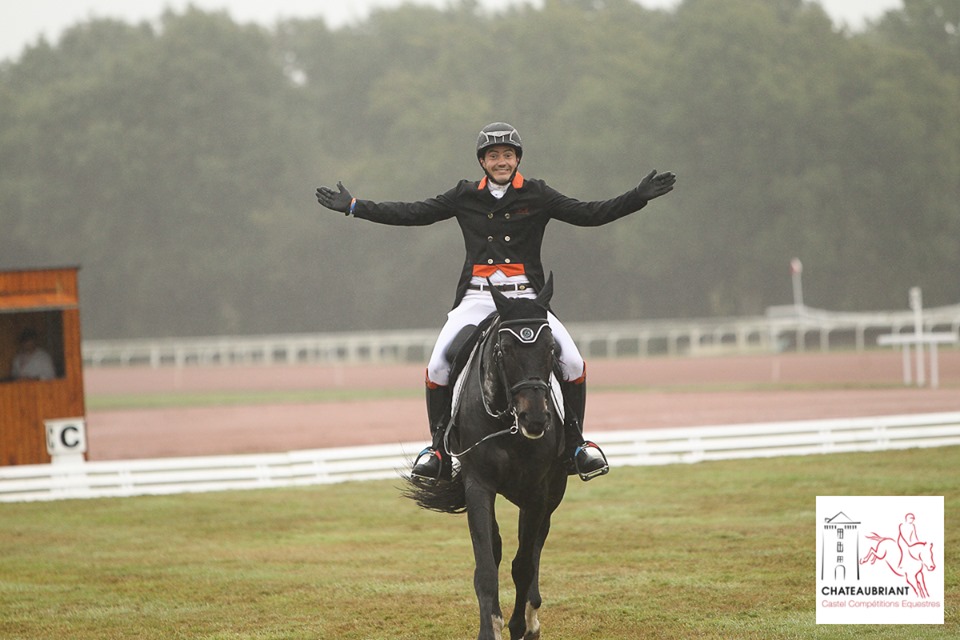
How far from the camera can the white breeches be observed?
851 centimetres

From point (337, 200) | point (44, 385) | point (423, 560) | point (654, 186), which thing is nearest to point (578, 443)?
point (654, 186)

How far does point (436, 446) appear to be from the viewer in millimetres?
8617

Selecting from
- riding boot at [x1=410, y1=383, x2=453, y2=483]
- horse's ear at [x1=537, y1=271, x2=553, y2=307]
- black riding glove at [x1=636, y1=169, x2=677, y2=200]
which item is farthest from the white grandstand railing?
horse's ear at [x1=537, y1=271, x2=553, y2=307]

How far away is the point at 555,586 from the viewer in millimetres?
10672

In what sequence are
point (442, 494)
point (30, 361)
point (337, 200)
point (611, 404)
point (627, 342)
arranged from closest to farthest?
point (337, 200)
point (442, 494)
point (30, 361)
point (611, 404)
point (627, 342)

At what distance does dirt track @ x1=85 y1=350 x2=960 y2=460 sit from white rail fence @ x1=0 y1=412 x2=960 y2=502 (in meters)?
4.28

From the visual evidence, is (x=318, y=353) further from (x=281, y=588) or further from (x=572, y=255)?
(x=281, y=588)

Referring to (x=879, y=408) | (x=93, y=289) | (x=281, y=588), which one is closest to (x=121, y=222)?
(x=93, y=289)

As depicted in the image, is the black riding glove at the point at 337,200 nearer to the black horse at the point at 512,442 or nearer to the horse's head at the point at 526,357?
the black horse at the point at 512,442

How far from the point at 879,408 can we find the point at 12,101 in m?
62.5

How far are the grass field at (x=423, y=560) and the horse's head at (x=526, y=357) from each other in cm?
195

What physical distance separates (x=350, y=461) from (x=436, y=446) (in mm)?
12256

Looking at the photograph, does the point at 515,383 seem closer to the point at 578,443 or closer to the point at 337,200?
the point at 578,443

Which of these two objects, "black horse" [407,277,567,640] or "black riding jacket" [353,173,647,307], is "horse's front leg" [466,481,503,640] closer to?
"black horse" [407,277,567,640]
